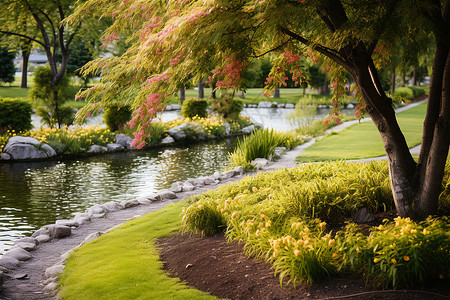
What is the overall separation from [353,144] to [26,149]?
35.5 feet

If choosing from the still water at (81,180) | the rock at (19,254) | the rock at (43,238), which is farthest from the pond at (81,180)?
the rock at (19,254)

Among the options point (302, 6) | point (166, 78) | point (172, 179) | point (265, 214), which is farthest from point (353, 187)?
point (172, 179)

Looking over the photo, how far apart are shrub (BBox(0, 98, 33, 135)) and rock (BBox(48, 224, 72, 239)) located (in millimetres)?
10631

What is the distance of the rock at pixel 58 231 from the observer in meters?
7.39

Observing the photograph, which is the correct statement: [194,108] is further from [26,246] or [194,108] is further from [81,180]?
[26,246]

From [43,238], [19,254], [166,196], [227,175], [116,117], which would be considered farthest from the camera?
[116,117]

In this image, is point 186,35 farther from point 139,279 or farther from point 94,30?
point 94,30

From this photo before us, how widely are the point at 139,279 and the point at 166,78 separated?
2135mm

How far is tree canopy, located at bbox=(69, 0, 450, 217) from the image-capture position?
4445 mm

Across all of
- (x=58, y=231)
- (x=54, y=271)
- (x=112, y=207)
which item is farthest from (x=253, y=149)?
(x=54, y=271)

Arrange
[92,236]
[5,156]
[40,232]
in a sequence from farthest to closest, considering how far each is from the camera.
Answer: [5,156] < [40,232] < [92,236]

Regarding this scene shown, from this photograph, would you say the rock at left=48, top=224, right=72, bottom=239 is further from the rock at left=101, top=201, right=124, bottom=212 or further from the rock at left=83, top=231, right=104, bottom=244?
the rock at left=101, top=201, right=124, bottom=212

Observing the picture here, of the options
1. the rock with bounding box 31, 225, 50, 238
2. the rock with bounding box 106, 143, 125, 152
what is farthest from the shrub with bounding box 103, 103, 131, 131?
the rock with bounding box 31, 225, 50, 238

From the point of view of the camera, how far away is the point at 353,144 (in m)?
16.4
